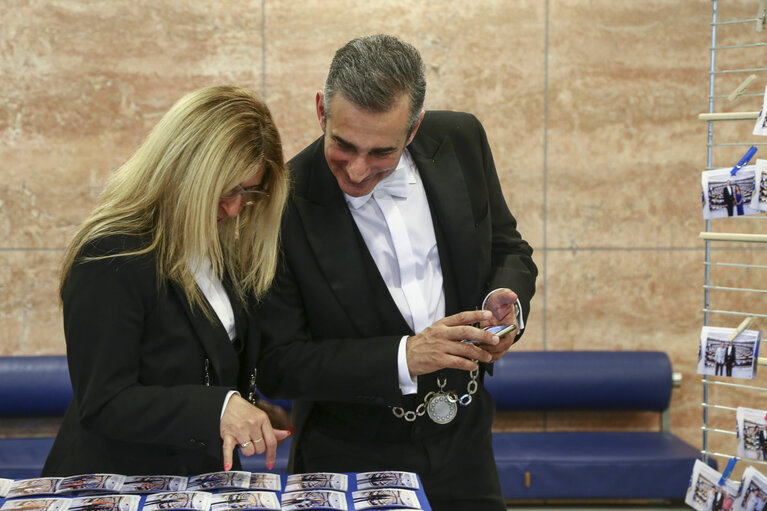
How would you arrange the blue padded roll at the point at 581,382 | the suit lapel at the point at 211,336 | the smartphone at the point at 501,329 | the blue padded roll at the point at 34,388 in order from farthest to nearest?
the blue padded roll at the point at 581,382, the blue padded roll at the point at 34,388, the smartphone at the point at 501,329, the suit lapel at the point at 211,336

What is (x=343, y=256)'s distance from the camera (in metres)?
2.08

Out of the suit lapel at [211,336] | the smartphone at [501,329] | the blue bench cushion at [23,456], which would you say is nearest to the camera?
the suit lapel at [211,336]

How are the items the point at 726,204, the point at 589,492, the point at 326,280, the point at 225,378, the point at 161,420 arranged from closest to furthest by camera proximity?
1. the point at 161,420
2. the point at 225,378
3. the point at 326,280
4. the point at 726,204
5. the point at 589,492

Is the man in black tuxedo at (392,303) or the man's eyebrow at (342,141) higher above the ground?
the man's eyebrow at (342,141)

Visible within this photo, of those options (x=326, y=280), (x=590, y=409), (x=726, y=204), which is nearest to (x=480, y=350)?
(x=326, y=280)

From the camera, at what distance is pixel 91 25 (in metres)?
4.57

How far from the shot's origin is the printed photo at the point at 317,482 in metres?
1.74

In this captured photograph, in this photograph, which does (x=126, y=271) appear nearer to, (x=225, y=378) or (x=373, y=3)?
(x=225, y=378)

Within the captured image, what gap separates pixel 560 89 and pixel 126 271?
3.53m

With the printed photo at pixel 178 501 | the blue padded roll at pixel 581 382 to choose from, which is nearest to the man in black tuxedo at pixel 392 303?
the printed photo at pixel 178 501

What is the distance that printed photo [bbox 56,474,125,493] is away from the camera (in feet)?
5.59

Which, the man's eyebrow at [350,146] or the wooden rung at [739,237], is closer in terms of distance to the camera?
the man's eyebrow at [350,146]

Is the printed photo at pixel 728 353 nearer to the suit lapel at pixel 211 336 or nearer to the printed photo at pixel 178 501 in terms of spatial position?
the suit lapel at pixel 211 336

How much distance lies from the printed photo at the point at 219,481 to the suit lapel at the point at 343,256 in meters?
0.50
